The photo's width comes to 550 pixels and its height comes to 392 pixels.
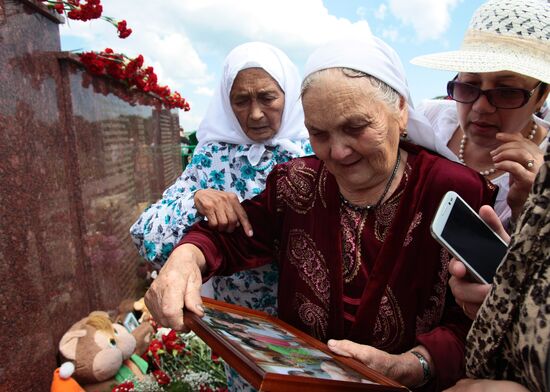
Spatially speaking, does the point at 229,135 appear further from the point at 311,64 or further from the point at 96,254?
the point at 96,254

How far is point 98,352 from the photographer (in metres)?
3.48

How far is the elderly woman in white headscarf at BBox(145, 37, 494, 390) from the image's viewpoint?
1.49 metres

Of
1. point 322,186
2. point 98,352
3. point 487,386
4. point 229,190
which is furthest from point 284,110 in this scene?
point 98,352

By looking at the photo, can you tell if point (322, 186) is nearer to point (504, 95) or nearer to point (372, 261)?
point (372, 261)

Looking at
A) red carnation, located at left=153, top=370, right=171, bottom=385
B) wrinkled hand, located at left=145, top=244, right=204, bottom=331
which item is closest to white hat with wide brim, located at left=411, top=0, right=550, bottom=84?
wrinkled hand, located at left=145, top=244, right=204, bottom=331

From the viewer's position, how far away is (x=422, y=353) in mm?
1483

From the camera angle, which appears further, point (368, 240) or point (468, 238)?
point (368, 240)

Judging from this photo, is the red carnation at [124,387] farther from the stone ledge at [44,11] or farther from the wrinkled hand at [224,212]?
the stone ledge at [44,11]

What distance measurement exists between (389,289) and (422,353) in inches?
9.3

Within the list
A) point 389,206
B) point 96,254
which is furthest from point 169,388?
point 389,206

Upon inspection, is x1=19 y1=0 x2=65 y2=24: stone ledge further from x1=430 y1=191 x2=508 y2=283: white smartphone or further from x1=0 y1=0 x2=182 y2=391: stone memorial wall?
x1=430 y1=191 x2=508 y2=283: white smartphone

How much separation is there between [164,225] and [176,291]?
634 mm

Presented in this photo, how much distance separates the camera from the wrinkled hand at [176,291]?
1443 millimetres

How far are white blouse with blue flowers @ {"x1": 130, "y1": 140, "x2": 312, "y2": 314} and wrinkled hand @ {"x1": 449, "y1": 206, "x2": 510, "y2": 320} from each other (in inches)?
45.6
